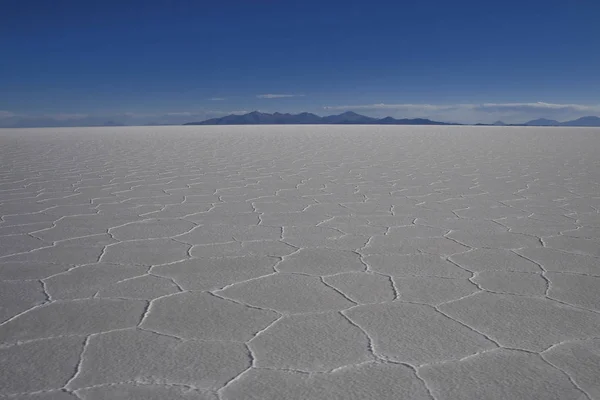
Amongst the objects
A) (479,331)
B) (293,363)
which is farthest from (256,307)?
(479,331)

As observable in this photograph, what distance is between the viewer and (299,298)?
178cm

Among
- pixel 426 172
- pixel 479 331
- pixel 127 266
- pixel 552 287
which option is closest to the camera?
pixel 479 331

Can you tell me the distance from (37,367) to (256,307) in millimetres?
656

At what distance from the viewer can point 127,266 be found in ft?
7.09

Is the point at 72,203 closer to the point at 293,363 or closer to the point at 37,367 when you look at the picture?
the point at 37,367

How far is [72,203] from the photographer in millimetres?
3666

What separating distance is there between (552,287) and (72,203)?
3.09 metres

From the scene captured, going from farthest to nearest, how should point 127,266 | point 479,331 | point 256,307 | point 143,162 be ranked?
point 143,162 → point 127,266 → point 256,307 → point 479,331

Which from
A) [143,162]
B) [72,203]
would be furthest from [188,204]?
[143,162]

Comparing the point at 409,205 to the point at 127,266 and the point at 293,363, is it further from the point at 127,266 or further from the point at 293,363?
the point at 293,363

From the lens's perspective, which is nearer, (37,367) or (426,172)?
(37,367)

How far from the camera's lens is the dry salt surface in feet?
4.03

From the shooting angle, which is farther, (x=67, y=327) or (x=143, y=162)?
(x=143, y=162)

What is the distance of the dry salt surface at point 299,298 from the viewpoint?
123 centimetres
